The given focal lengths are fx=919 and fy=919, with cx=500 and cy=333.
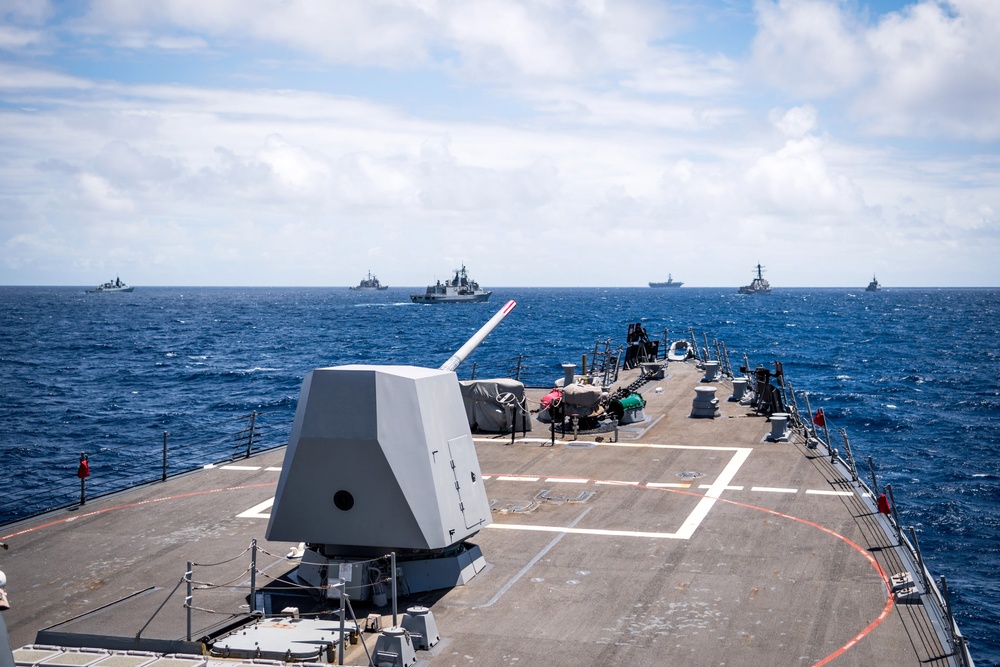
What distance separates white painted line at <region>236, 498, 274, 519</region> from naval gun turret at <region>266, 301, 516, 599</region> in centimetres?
465

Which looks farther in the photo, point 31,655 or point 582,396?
point 582,396

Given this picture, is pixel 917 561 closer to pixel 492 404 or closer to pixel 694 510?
pixel 694 510

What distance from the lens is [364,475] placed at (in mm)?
12195

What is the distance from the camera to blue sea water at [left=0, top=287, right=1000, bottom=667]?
31.4m

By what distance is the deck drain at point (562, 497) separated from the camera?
699 inches

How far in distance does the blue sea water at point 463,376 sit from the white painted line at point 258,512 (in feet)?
27.0

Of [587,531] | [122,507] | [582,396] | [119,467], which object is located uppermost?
[582,396]

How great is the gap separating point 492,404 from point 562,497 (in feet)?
23.6

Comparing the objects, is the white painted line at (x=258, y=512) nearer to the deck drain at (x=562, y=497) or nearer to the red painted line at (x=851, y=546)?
the red painted line at (x=851, y=546)

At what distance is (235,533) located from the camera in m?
15.9

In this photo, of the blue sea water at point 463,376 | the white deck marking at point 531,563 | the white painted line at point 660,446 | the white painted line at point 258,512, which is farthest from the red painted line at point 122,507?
the white painted line at point 660,446

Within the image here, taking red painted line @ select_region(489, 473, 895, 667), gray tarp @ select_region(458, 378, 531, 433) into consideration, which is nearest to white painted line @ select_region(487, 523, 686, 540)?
red painted line @ select_region(489, 473, 895, 667)

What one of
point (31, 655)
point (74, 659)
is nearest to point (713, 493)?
point (74, 659)

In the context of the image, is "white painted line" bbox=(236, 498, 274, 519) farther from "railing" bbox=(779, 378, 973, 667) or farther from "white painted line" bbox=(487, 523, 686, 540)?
"railing" bbox=(779, 378, 973, 667)
